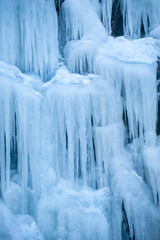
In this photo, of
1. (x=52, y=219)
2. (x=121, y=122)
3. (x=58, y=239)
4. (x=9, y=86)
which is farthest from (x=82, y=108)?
(x=58, y=239)

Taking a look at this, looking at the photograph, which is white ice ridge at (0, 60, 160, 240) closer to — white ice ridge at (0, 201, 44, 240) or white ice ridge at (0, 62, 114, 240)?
white ice ridge at (0, 62, 114, 240)

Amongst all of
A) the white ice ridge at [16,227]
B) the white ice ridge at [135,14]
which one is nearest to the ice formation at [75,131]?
the white ice ridge at [16,227]

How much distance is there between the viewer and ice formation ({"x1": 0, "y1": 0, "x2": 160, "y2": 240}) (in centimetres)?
431

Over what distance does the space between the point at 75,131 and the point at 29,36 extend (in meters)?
2.78

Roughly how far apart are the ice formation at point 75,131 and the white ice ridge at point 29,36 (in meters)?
0.03

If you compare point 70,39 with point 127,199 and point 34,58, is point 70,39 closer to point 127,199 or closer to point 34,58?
point 34,58

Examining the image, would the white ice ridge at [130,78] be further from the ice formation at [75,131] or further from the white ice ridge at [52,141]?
the white ice ridge at [52,141]

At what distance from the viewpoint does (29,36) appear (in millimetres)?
5738

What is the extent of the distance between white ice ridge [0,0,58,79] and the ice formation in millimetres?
26

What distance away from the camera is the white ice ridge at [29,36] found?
554cm

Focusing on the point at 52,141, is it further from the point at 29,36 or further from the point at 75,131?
the point at 29,36

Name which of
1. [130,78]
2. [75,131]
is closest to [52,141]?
[75,131]

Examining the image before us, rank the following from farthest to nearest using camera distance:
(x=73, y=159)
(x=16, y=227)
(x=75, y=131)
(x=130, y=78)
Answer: (x=130, y=78) → (x=75, y=131) → (x=73, y=159) → (x=16, y=227)

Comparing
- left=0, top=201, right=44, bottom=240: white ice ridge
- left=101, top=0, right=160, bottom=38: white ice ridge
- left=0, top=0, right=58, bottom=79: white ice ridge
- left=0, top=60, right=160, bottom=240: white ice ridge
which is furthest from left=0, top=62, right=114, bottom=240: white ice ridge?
left=101, top=0, right=160, bottom=38: white ice ridge
